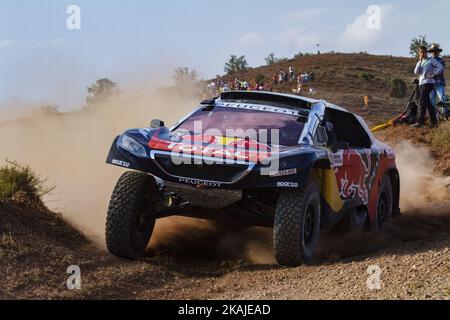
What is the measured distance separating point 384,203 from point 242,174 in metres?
4.01

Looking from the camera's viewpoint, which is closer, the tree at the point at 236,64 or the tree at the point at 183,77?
the tree at the point at 183,77

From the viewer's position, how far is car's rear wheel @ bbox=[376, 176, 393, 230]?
9.03m

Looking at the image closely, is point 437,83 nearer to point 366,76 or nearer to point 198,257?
point 198,257

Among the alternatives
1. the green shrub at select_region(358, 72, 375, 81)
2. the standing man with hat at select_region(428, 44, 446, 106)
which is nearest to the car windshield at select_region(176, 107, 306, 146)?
the standing man with hat at select_region(428, 44, 446, 106)

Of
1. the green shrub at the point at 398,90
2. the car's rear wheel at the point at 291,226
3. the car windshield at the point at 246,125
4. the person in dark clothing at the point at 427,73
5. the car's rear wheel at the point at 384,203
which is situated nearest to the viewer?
the car's rear wheel at the point at 291,226

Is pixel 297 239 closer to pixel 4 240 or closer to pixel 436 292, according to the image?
pixel 436 292

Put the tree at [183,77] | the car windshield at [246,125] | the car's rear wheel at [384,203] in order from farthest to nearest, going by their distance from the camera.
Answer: the tree at [183,77] < the car's rear wheel at [384,203] < the car windshield at [246,125]

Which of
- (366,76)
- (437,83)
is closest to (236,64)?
(366,76)

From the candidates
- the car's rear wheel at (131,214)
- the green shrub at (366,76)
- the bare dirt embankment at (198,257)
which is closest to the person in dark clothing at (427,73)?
the bare dirt embankment at (198,257)

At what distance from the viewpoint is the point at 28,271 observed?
212 inches

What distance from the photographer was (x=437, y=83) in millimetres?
15328

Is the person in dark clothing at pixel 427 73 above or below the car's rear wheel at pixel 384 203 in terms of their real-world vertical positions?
above

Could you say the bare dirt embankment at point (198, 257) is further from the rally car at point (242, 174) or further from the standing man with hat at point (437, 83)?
the standing man with hat at point (437, 83)

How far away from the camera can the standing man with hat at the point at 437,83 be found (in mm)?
15031
